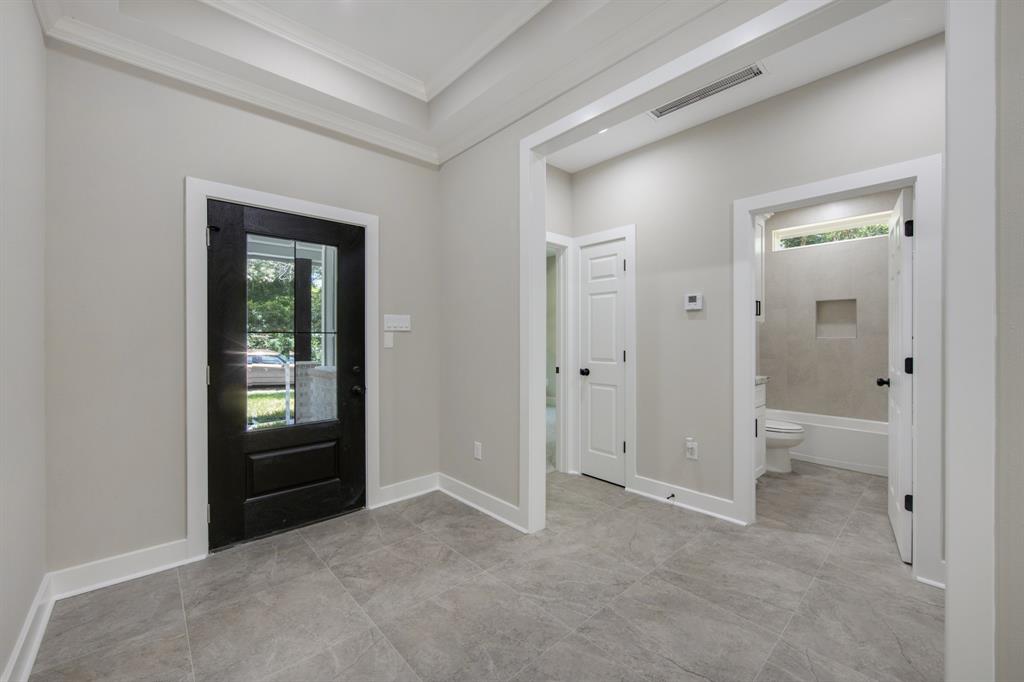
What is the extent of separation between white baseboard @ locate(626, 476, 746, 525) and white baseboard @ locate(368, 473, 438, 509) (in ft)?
5.36

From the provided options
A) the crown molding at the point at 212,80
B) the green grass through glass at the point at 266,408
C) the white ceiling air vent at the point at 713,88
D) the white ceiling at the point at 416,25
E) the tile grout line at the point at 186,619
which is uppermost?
the white ceiling at the point at 416,25

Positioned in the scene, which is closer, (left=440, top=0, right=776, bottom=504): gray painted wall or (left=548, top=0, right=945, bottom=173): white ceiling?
(left=548, top=0, right=945, bottom=173): white ceiling

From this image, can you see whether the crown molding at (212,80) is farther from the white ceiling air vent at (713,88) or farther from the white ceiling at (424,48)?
the white ceiling air vent at (713,88)

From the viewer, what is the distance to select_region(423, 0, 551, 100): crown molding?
2.27 metres

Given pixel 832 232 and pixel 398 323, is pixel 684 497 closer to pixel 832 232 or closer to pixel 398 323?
pixel 398 323

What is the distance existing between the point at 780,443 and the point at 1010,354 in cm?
305

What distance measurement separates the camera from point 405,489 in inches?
129

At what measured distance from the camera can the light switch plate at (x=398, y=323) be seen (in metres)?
3.18

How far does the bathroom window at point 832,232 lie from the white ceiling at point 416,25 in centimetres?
412

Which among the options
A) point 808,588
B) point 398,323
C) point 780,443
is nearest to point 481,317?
point 398,323

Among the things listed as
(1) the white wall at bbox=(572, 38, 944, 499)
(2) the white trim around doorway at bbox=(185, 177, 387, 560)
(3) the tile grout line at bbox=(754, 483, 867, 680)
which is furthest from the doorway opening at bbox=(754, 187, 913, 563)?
(2) the white trim around doorway at bbox=(185, 177, 387, 560)

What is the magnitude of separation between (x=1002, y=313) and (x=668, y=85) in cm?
156

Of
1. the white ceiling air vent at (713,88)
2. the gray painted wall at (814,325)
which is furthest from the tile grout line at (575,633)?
the gray painted wall at (814,325)

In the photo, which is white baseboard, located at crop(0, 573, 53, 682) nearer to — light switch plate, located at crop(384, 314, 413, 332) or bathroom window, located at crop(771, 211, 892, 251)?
light switch plate, located at crop(384, 314, 413, 332)
